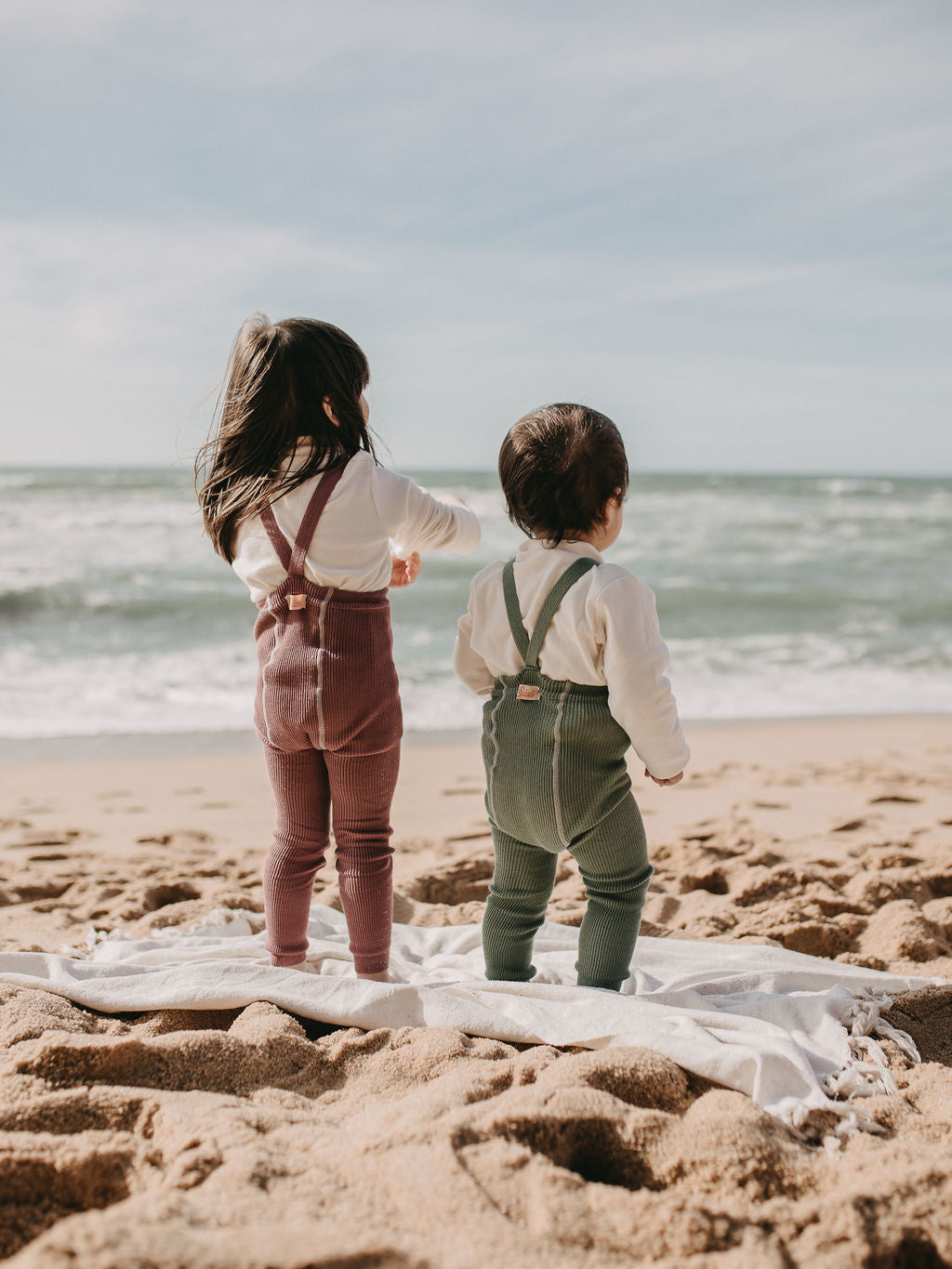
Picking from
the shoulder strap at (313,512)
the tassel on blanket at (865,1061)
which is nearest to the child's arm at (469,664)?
the shoulder strap at (313,512)

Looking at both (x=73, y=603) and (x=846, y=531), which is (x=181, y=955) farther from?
(x=846, y=531)

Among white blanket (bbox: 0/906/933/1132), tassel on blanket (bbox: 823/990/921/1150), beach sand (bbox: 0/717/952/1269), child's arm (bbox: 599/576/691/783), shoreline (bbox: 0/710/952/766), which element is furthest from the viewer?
shoreline (bbox: 0/710/952/766)

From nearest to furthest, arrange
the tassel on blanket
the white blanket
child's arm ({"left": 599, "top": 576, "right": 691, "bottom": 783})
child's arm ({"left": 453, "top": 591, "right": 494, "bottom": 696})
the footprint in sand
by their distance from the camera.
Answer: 1. the tassel on blanket
2. the white blanket
3. child's arm ({"left": 599, "top": 576, "right": 691, "bottom": 783})
4. child's arm ({"left": 453, "top": 591, "right": 494, "bottom": 696})
5. the footprint in sand

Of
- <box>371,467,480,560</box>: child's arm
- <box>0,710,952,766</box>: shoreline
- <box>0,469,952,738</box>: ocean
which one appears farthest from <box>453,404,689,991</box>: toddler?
<box>0,469,952,738</box>: ocean

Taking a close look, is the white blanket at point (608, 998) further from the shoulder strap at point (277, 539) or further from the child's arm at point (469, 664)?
the shoulder strap at point (277, 539)

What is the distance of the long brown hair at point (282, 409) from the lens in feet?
7.28

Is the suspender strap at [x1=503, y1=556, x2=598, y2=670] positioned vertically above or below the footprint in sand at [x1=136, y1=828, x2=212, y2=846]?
above

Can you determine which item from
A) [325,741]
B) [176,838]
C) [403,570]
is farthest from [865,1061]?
[176,838]

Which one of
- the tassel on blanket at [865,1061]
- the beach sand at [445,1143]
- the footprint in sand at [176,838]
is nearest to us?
the beach sand at [445,1143]

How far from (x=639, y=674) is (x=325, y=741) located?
2.34 ft

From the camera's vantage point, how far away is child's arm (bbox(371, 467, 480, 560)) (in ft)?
7.26

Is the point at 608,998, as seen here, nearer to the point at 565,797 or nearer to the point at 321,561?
the point at 565,797

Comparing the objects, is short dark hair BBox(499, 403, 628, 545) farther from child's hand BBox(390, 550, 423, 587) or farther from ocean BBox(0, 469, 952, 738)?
ocean BBox(0, 469, 952, 738)

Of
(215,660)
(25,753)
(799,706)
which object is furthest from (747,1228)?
(215,660)
